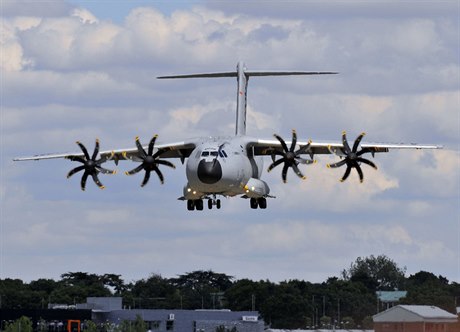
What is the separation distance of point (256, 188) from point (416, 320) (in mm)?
19230

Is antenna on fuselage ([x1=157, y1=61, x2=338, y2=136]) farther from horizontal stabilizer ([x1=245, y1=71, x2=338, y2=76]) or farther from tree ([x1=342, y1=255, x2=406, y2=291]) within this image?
tree ([x1=342, y1=255, x2=406, y2=291])

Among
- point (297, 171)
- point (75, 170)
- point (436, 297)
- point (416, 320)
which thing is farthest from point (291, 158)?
point (436, 297)

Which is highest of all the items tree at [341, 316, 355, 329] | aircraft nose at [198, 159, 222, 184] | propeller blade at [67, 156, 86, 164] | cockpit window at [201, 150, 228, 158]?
propeller blade at [67, 156, 86, 164]

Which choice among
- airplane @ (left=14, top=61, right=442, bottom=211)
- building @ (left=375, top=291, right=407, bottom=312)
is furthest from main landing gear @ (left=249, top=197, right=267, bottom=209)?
building @ (left=375, top=291, right=407, bottom=312)

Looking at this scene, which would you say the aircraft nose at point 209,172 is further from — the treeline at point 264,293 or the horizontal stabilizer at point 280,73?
the treeline at point 264,293

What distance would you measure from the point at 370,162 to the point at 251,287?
7506cm

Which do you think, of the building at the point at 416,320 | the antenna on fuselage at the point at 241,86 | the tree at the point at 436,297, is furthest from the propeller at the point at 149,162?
the tree at the point at 436,297

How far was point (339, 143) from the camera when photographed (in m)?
86.1

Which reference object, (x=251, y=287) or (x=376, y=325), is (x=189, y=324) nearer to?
(x=251, y=287)

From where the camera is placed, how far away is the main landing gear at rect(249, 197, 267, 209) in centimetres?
8812

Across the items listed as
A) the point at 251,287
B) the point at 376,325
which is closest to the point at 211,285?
the point at 251,287

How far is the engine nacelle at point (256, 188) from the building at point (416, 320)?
585 inches

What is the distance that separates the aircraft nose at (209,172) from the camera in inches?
3098

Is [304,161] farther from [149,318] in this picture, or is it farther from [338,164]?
[149,318]
